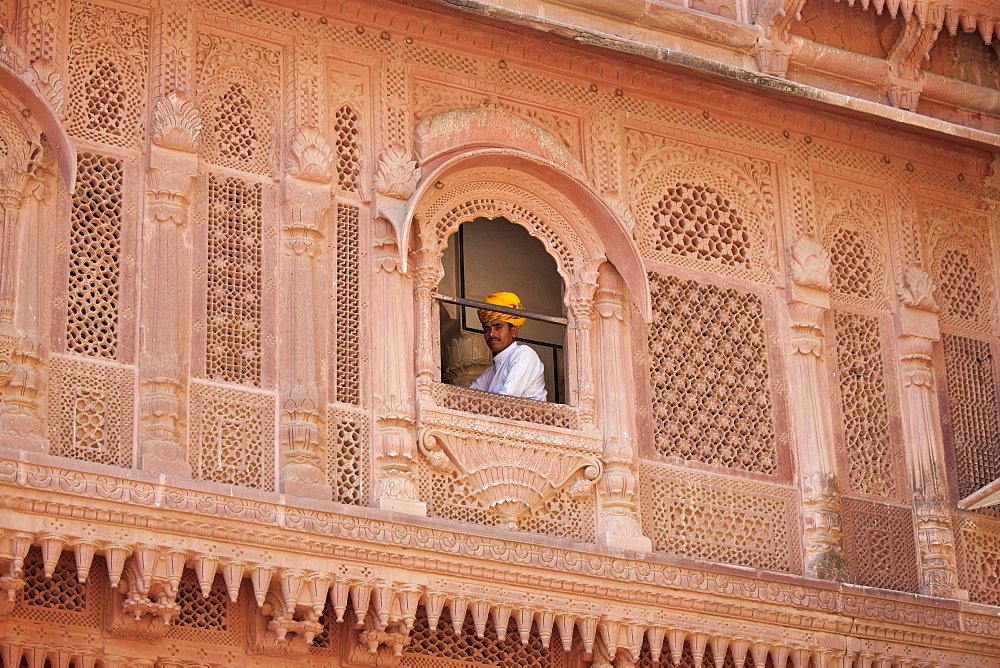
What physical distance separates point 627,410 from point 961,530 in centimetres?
196

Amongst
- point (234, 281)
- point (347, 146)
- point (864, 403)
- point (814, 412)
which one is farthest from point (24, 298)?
point (864, 403)

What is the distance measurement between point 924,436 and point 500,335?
2296 mm

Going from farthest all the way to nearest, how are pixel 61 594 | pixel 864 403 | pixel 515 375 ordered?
pixel 864 403 < pixel 515 375 < pixel 61 594

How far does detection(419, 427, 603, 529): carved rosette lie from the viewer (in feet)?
33.4

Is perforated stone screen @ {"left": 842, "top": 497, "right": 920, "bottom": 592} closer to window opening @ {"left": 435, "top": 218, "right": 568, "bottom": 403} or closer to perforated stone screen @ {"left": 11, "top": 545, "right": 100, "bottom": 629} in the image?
window opening @ {"left": 435, "top": 218, "right": 568, "bottom": 403}

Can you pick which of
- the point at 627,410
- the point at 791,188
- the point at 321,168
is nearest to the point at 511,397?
the point at 627,410

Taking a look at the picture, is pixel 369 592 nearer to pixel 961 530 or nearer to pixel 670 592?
pixel 670 592

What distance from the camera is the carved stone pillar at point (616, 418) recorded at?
34.2 feet

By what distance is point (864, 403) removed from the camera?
1149cm

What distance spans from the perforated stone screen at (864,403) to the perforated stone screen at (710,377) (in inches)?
18.5

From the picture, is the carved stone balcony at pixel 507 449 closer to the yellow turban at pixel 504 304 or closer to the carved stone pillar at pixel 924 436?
the yellow turban at pixel 504 304

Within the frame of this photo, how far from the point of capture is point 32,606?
9.16 meters

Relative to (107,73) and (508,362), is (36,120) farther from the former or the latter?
(508,362)

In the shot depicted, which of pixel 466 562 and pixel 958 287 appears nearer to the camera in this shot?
pixel 466 562
